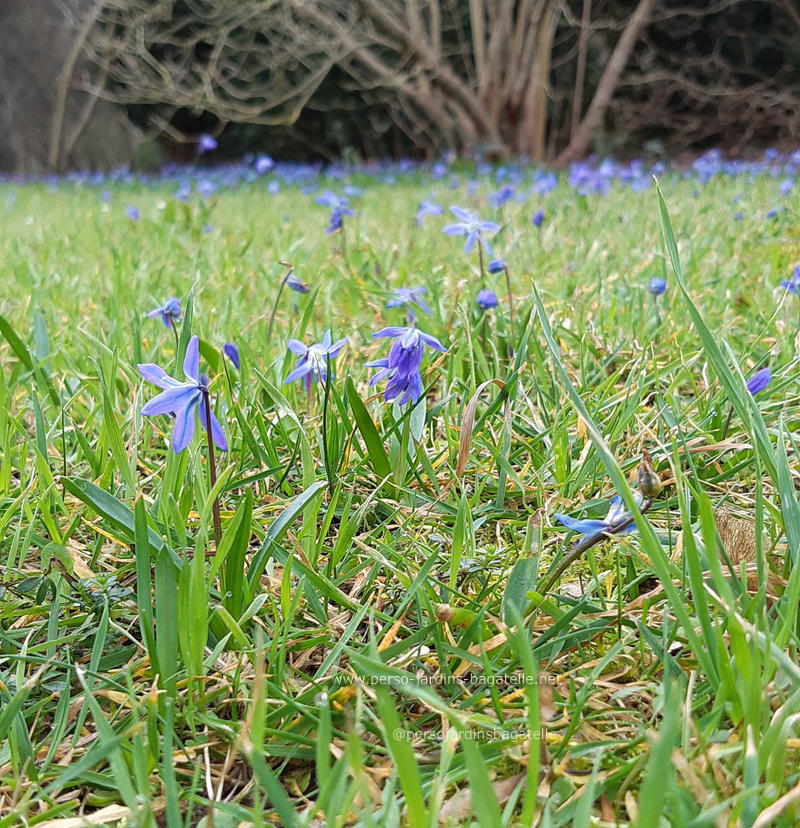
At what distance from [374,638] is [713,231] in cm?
283

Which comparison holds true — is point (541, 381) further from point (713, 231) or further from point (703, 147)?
point (703, 147)

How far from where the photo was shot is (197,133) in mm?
14898

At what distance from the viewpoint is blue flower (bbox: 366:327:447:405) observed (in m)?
1.10

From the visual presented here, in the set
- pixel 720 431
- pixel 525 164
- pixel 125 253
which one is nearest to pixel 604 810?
pixel 720 431

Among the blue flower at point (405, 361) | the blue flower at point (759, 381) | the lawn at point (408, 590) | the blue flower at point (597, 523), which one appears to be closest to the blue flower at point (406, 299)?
the lawn at point (408, 590)

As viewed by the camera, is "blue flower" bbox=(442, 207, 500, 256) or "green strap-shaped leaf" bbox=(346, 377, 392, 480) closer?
"green strap-shaped leaf" bbox=(346, 377, 392, 480)

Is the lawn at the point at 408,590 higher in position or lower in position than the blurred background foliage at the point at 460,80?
lower

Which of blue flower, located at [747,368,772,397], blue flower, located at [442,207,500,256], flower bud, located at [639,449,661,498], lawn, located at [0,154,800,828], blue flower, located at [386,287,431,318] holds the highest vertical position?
blue flower, located at [442,207,500,256]

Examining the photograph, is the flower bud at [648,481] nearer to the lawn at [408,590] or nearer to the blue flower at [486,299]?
the lawn at [408,590]

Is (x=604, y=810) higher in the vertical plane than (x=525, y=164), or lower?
lower

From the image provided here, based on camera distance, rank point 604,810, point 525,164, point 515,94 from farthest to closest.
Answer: point 515,94, point 525,164, point 604,810

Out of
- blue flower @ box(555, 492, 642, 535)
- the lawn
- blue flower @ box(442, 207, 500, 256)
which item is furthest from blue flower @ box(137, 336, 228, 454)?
blue flower @ box(442, 207, 500, 256)

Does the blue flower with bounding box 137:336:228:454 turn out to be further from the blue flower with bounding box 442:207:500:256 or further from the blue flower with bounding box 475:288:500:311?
the blue flower with bounding box 442:207:500:256

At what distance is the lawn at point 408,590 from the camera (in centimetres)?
66
